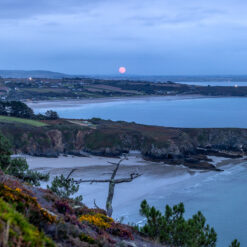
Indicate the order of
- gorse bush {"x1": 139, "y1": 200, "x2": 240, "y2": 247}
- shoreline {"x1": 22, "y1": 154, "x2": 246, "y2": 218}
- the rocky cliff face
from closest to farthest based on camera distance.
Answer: gorse bush {"x1": 139, "y1": 200, "x2": 240, "y2": 247} → shoreline {"x1": 22, "y1": 154, "x2": 246, "y2": 218} → the rocky cliff face

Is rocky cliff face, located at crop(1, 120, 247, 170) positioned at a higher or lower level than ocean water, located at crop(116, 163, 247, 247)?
higher

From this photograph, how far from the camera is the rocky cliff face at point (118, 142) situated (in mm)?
44812

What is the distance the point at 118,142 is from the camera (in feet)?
157

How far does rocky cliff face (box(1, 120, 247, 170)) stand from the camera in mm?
44812

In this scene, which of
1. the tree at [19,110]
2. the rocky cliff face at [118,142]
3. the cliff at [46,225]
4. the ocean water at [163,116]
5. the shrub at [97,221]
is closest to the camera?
the cliff at [46,225]

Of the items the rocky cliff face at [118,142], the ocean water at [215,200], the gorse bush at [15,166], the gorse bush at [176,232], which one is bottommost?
the ocean water at [215,200]

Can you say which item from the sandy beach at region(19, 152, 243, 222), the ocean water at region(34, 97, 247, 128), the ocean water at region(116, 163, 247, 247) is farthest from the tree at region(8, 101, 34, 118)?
the ocean water at region(116, 163, 247, 247)

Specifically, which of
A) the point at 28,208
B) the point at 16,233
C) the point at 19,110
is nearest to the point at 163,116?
the point at 19,110

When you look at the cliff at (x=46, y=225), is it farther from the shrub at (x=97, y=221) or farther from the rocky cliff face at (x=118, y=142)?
the rocky cliff face at (x=118, y=142)

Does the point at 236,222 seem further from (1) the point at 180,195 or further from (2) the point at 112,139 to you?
(2) the point at 112,139

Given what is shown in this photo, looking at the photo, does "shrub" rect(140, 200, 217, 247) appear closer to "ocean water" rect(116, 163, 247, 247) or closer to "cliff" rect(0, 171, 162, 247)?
"cliff" rect(0, 171, 162, 247)

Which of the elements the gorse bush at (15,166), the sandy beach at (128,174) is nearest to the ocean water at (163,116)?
the sandy beach at (128,174)

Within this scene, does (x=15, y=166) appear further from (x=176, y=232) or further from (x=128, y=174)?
(x=128, y=174)

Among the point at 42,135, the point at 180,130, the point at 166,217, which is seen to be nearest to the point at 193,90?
the point at 180,130
